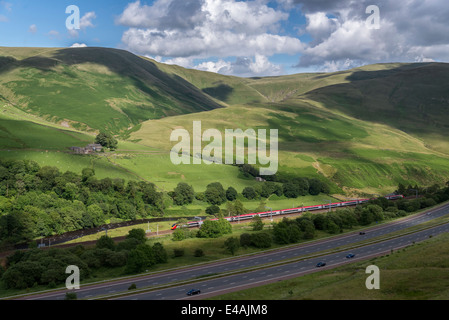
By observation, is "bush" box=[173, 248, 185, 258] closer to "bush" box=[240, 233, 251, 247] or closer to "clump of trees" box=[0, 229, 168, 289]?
"clump of trees" box=[0, 229, 168, 289]

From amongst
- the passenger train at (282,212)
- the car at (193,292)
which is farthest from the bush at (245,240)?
the car at (193,292)

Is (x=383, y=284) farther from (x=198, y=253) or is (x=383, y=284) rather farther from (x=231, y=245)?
(x=198, y=253)

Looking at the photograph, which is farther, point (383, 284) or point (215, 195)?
point (215, 195)

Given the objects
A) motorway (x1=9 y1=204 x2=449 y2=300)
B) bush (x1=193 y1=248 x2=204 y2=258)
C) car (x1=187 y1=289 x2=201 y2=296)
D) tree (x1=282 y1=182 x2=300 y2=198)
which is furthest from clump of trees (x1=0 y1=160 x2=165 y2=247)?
car (x1=187 y1=289 x2=201 y2=296)

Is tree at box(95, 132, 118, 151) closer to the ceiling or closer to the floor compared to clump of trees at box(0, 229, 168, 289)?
closer to the ceiling

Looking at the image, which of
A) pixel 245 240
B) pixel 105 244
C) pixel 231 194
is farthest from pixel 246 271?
pixel 231 194

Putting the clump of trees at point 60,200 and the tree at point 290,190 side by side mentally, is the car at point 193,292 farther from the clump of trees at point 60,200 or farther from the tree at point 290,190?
the tree at point 290,190
